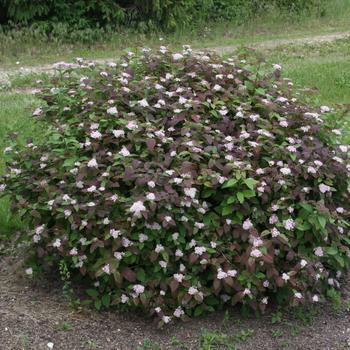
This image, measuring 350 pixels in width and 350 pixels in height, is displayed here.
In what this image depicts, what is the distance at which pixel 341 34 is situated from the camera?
13.9 m

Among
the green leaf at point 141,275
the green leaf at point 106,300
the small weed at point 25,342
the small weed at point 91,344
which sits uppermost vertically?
the green leaf at point 141,275

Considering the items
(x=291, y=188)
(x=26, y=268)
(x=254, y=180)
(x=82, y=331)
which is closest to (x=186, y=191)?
(x=254, y=180)

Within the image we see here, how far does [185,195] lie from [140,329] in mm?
796

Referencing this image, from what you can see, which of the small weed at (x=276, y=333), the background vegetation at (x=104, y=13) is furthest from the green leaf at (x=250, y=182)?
the background vegetation at (x=104, y=13)

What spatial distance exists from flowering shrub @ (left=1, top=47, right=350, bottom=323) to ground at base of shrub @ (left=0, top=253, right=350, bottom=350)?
0.12m

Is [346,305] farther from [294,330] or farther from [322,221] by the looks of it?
[322,221]

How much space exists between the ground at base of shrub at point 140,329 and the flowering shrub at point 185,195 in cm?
12

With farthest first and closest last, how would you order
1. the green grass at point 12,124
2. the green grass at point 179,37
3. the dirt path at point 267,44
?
1. the green grass at point 179,37
2. the dirt path at point 267,44
3. the green grass at point 12,124

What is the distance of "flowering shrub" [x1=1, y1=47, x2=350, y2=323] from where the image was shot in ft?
11.8

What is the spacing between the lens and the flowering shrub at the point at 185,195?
3607mm

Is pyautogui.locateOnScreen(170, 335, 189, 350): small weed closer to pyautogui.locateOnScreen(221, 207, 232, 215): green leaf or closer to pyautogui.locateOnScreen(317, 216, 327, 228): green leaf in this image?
pyautogui.locateOnScreen(221, 207, 232, 215): green leaf

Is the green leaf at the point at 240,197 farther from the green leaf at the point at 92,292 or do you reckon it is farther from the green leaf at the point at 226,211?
the green leaf at the point at 92,292

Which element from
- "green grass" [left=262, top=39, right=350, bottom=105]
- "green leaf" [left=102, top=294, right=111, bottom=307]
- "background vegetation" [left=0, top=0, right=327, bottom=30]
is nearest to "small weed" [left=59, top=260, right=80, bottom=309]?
"green leaf" [left=102, top=294, right=111, bottom=307]

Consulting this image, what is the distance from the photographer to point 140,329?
3.76 meters
